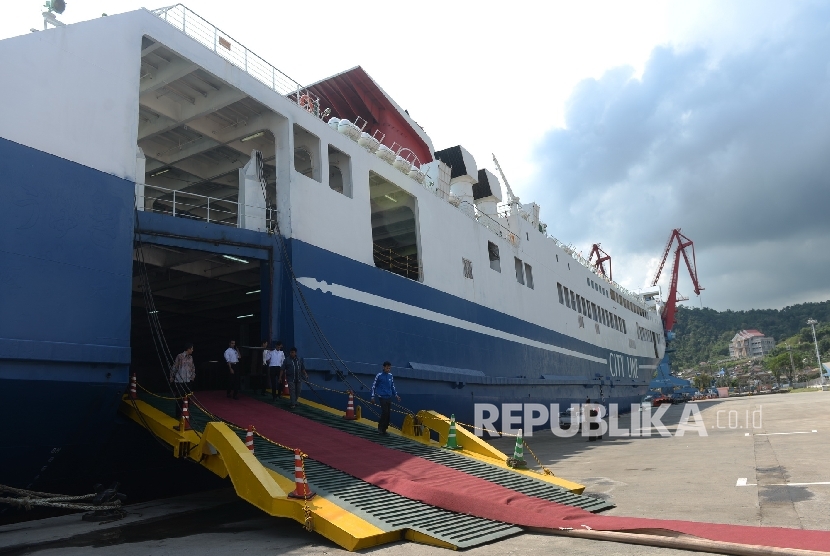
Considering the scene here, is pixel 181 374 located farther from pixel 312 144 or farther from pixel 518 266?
pixel 518 266

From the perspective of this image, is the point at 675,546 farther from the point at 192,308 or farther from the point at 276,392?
the point at 192,308

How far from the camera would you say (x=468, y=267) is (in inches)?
662

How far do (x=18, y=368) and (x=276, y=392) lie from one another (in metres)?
4.14

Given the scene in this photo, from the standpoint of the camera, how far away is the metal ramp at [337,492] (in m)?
5.39

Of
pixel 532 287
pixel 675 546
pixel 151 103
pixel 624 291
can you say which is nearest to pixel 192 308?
pixel 151 103

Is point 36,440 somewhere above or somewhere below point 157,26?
below

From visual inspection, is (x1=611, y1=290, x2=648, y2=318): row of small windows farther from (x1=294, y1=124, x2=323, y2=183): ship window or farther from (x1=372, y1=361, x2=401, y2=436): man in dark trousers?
(x1=372, y1=361, x2=401, y2=436): man in dark trousers

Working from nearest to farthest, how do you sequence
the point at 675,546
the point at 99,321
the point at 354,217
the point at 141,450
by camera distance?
the point at 675,546 → the point at 99,321 → the point at 141,450 → the point at 354,217

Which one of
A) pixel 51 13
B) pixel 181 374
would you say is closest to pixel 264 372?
pixel 181 374

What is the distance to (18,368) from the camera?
6.74 meters

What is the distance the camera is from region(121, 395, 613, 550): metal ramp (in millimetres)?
5387

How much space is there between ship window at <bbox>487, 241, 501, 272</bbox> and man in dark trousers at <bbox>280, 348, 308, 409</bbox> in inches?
386

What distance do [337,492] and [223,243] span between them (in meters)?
5.06

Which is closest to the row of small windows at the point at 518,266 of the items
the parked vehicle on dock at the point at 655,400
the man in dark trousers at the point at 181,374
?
the man in dark trousers at the point at 181,374
